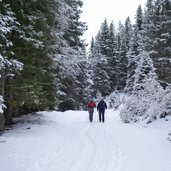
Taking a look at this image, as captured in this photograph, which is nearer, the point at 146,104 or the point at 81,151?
the point at 81,151

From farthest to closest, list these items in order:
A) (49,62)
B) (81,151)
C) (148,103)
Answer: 1. (148,103)
2. (49,62)
3. (81,151)

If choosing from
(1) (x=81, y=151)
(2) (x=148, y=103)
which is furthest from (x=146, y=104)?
(1) (x=81, y=151)

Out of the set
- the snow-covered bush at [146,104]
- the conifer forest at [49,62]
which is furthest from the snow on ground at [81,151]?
the snow-covered bush at [146,104]

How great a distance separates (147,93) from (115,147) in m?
10.5

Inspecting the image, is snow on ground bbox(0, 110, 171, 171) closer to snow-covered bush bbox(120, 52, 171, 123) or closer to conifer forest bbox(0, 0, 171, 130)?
conifer forest bbox(0, 0, 171, 130)

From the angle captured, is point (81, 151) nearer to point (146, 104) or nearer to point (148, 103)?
point (148, 103)

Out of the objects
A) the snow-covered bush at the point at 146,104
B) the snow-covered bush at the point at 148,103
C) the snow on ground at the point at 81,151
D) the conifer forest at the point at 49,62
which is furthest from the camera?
A: the snow-covered bush at the point at 146,104

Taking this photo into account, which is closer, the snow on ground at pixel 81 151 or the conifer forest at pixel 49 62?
the snow on ground at pixel 81 151

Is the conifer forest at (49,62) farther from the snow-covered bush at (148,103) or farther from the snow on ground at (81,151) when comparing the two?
the snow on ground at (81,151)

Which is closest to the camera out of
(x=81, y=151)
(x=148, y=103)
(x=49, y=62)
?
Answer: (x=81, y=151)

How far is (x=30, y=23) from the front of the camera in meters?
14.4

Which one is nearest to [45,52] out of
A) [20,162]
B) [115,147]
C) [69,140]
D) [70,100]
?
[69,140]

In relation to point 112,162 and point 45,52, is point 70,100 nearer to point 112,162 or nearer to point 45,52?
point 45,52

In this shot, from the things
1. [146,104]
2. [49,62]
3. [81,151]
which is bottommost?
[81,151]
